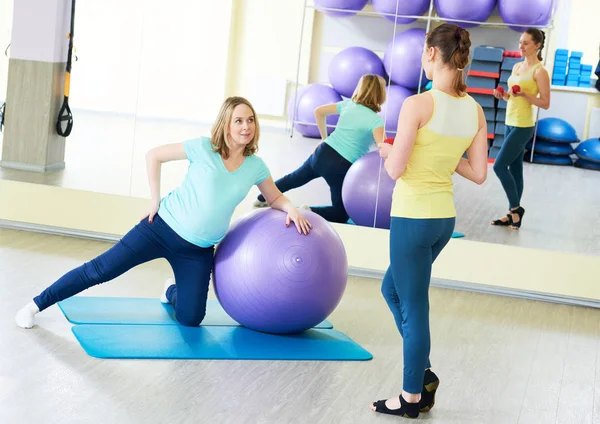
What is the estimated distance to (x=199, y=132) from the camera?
5.23 m

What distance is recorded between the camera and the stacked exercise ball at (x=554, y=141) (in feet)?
15.5

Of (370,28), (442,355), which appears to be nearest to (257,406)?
(442,355)

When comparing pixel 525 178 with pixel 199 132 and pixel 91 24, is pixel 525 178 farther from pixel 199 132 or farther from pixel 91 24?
pixel 91 24

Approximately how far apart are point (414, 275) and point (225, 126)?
3.75 feet

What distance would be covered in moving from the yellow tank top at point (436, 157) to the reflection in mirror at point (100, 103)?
2910 mm

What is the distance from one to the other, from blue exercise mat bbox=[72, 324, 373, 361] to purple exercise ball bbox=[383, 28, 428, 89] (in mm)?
1715

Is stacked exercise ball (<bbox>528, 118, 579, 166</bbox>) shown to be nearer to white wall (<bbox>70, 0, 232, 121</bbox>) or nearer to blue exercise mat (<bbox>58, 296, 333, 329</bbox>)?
blue exercise mat (<bbox>58, 296, 333, 329</bbox>)

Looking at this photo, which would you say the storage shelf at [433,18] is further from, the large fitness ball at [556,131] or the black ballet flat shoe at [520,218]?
the black ballet flat shoe at [520,218]

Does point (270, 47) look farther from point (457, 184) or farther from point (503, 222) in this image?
point (503, 222)

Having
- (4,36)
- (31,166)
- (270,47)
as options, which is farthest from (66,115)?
(270,47)

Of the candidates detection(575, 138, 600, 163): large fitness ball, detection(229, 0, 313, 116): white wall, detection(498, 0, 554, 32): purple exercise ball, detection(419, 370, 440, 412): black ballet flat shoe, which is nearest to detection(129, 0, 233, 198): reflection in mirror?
detection(229, 0, 313, 116): white wall

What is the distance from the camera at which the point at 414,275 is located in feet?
9.64

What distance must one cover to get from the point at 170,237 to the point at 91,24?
2292mm

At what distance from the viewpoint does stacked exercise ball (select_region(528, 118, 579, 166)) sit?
15.5ft
